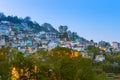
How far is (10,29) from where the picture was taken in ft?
415

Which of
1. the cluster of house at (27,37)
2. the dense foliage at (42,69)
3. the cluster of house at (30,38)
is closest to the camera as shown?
the dense foliage at (42,69)

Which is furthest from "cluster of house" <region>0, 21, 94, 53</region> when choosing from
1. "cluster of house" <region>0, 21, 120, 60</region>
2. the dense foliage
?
the dense foliage

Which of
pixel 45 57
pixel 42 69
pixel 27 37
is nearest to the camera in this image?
pixel 42 69

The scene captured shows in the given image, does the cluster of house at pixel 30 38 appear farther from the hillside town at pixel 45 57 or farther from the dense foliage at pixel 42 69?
the dense foliage at pixel 42 69

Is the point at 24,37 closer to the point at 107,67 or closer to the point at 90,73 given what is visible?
the point at 107,67

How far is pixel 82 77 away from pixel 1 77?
6019 millimetres

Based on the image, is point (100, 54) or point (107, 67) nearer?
point (107, 67)

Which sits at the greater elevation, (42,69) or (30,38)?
(30,38)

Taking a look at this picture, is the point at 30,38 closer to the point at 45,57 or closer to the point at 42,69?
the point at 45,57

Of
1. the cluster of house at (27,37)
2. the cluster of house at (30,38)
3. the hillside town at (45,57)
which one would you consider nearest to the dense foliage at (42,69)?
the hillside town at (45,57)

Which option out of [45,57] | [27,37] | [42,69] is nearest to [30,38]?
[27,37]

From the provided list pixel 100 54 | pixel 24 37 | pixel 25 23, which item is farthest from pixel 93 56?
pixel 25 23

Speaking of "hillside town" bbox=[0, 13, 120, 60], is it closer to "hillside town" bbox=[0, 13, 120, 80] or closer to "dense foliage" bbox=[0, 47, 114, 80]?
"hillside town" bbox=[0, 13, 120, 80]

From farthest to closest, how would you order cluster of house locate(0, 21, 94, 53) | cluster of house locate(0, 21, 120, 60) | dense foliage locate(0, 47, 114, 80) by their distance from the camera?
cluster of house locate(0, 21, 94, 53)
cluster of house locate(0, 21, 120, 60)
dense foliage locate(0, 47, 114, 80)
